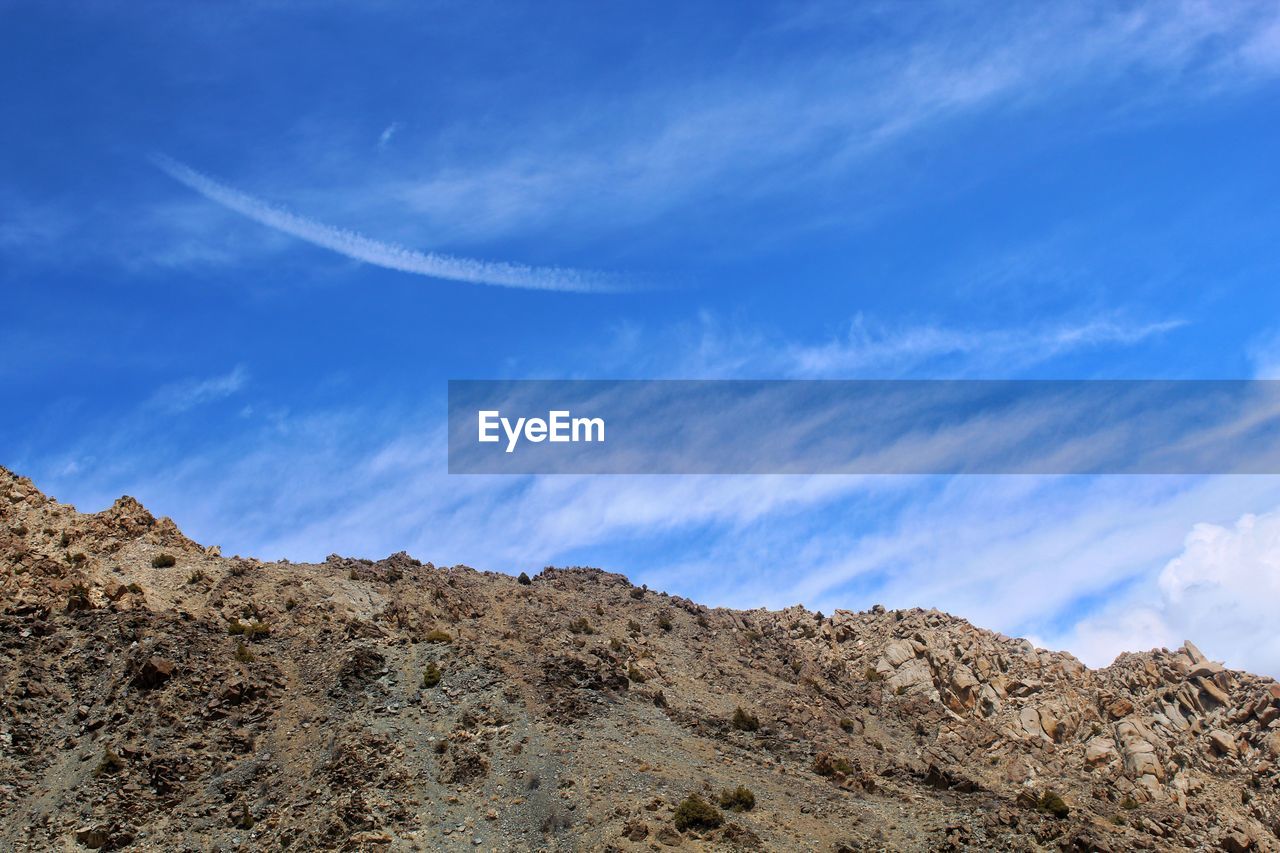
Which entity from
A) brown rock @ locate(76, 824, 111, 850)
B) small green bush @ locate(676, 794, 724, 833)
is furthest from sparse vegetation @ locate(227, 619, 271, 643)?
small green bush @ locate(676, 794, 724, 833)

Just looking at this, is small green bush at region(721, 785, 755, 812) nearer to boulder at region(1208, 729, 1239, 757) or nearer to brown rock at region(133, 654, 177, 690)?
brown rock at region(133, 654, 177, 690)

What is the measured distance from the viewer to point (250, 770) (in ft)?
182

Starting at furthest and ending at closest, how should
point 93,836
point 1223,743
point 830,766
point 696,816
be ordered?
point 1223,743, point 830,766, point 696,816, point 93,836

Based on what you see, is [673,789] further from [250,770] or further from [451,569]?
[451,569]

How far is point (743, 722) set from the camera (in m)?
65.8

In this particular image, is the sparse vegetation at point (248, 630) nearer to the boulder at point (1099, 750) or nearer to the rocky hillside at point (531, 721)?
the rocky hillside at point (531, 721)

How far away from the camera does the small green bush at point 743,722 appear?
215 ft

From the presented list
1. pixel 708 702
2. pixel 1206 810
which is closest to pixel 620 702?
pixel 708 702

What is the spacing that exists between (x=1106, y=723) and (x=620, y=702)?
120 feet

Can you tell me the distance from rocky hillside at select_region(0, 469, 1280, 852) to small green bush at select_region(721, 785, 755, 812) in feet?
0.38

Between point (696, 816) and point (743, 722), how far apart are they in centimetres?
1445

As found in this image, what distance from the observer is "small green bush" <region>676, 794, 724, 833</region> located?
169 ft

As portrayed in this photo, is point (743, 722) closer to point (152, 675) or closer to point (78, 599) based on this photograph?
point (152, 675)

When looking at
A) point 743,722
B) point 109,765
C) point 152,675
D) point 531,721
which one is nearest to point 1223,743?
point 743,722
